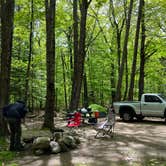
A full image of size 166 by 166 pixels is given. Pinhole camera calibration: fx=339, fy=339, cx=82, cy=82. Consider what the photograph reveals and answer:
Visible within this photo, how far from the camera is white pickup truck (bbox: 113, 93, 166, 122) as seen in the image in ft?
64.4

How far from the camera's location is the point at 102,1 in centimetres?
2017

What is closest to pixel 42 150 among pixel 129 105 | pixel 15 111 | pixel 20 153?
pixel 20 153

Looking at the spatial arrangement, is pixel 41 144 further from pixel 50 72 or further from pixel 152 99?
pixel 152 99

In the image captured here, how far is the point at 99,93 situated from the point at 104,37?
9.43 m

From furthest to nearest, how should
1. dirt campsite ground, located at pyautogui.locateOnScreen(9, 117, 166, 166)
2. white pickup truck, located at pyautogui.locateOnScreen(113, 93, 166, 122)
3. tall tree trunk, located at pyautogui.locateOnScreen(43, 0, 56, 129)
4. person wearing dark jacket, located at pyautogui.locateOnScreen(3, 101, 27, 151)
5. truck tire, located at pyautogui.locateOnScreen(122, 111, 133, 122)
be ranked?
truck tire, located at pyautogui.locateOnScreen(122, 111, 133, 122) → white pickup truck, located at pyautogui.locateOnScreen(113, 93, 166, 122) → tall tree trunk, located at pyautogui.locateOnScreen(43, 0, 56, 129) → person wearing dark jacket, located at pyautogui.locateOnScreen(3, 101, 27, 151) → dirt campsite ground, located at pyautogui.locateOnScreen(9, 117, 166, 166)

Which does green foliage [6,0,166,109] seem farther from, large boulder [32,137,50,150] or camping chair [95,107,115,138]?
large boulder [32,137,50,150]

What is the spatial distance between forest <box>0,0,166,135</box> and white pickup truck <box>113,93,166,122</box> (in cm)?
287

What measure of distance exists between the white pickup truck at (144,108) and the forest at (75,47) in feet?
9.41

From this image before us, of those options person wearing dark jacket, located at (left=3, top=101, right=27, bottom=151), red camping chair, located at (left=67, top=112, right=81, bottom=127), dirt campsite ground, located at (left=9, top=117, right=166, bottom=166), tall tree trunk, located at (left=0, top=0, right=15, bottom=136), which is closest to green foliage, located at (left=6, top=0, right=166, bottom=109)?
red camping chair, located at (left=67, top=112, right=81, bottom=127)

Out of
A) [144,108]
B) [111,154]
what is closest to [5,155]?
[111,154]

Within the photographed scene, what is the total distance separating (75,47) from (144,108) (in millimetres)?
6303

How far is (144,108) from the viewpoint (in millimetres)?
20172

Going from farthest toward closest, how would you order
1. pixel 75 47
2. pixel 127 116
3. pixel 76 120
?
pixel 75 47 → pixel 127 116 → pixel 76 120

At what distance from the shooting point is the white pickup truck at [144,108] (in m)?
19.6
